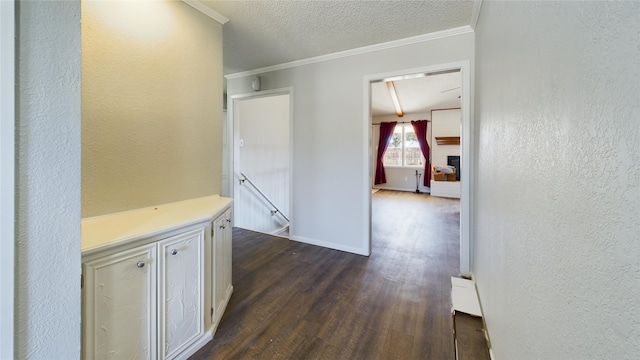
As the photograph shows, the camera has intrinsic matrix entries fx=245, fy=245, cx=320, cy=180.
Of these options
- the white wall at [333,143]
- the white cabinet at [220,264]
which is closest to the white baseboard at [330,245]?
the white wall at [333,143]

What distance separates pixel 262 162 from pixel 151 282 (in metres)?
3.36

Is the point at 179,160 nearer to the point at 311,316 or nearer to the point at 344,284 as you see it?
the point at 311,316

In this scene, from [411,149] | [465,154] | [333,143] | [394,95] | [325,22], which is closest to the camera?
[325,22]

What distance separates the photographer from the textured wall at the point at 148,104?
4.74ft

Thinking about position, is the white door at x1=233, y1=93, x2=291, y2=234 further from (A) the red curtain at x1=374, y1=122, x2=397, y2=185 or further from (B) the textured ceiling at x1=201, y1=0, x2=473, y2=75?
(A) the red curtain at x1=374, y1=122, x2=397, y2=185

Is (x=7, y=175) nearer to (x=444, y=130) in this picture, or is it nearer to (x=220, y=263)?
(x=220, y=263)

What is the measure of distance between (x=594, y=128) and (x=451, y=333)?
1.65 meters

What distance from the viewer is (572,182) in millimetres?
589

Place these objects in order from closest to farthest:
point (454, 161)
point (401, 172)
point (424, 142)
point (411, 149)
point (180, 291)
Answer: point (180, 291) → point (454, 161) → point (424, 142) → point (411, 149) → point (401, 172)

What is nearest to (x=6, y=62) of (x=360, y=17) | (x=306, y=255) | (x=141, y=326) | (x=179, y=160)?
(x=141, y=326)

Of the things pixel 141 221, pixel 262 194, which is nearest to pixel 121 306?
pixel 141 221

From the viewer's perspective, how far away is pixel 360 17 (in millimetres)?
2236

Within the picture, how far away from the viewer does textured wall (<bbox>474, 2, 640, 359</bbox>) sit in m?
0.42

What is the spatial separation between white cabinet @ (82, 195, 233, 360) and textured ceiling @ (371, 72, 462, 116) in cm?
374
